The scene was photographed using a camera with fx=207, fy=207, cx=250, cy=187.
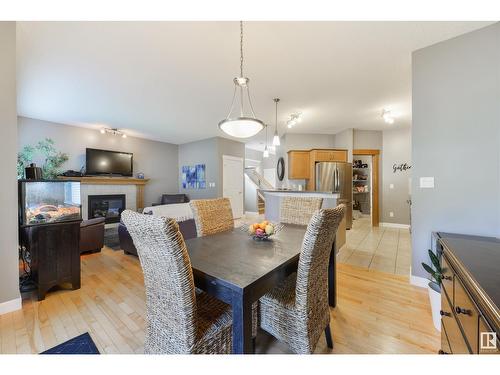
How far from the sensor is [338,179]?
5043mm

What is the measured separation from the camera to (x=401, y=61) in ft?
7.97

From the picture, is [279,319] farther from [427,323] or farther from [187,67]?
[187,67]

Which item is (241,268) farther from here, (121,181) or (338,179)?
(121,181)

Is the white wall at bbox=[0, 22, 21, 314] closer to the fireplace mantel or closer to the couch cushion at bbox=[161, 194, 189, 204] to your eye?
the fireplace mantel

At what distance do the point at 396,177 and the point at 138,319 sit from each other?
6145mm

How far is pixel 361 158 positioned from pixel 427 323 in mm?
6036

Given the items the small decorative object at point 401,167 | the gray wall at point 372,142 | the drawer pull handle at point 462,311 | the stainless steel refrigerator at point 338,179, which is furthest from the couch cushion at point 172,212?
the small decorative object at point 401,167

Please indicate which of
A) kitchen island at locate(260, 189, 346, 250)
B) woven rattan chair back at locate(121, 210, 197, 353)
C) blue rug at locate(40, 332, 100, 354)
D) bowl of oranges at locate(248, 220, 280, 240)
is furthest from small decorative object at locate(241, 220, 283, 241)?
kitchen island at locate(260, 189, 346, 250)

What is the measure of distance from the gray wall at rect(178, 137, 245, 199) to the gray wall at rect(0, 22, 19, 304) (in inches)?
172

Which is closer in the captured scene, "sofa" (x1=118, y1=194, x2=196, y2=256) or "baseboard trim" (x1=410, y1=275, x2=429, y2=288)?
"baseboard trim" (x1=410, y1=275, x2=429, y2=288)

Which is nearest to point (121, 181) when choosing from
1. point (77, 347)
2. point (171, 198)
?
point (171, 198)

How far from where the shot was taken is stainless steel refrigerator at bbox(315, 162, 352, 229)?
505 centimetres
